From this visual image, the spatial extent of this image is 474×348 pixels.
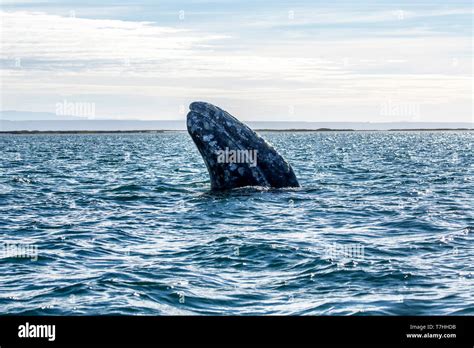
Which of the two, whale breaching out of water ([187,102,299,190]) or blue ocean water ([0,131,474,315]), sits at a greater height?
whale breaching out of water ([187,102,299,190])

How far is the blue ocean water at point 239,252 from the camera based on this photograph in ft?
30.9

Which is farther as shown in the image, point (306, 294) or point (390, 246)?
point (390, 246)

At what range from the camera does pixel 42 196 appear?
22906 mm

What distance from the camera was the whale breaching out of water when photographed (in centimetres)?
1983

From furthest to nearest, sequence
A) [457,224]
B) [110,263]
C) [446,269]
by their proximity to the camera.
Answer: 1. [457,224]
2. [110,263]
3. [446,269]

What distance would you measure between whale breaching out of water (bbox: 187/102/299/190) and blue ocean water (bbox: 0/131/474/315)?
0.50 m

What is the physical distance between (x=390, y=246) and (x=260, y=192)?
283 inches

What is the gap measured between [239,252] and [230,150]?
7208 mm

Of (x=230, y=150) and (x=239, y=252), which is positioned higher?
(x=230, y=150)

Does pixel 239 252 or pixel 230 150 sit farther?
pixel 230 150

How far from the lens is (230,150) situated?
19703 millimetres
